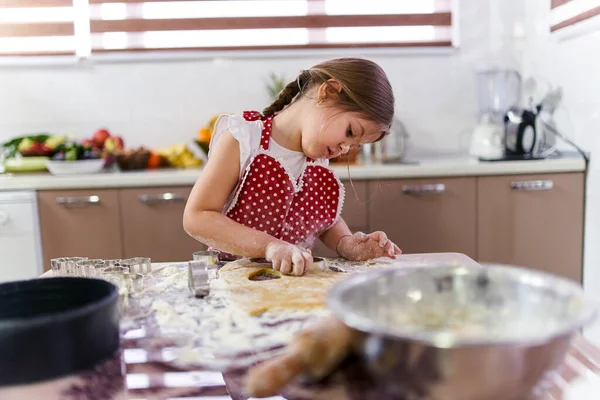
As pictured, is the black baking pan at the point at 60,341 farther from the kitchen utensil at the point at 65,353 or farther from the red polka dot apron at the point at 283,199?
the red polka dot apron at the point at 283,199

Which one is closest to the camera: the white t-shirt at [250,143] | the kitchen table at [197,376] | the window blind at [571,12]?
the kitchen table at [197,376]

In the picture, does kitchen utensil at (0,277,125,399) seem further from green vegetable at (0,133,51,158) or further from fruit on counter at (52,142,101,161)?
green vegetable at (0,133,51,158)

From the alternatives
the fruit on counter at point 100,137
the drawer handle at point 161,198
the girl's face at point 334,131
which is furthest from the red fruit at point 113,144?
the girl's face at point 334,131

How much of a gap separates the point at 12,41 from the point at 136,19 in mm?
575

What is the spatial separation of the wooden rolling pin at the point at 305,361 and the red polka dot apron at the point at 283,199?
70cm

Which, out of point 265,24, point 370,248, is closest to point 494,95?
point 265,24

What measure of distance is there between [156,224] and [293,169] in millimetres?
1045

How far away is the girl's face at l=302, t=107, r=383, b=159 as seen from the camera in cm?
115

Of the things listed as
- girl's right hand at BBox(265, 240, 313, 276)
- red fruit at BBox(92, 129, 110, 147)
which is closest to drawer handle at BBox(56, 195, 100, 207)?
red fruit at BBox(92, 129, 110, 147)

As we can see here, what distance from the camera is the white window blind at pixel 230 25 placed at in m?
2.62

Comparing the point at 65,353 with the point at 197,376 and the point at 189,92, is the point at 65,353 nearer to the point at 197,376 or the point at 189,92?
the point at 197,376

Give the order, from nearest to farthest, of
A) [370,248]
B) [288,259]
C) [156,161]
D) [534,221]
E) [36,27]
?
[288,259] < [370,248] < [534,221] < [156,161] < [36,27]

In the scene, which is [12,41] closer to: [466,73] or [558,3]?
[466,73]

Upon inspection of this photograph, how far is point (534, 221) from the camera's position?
7.49 feet
